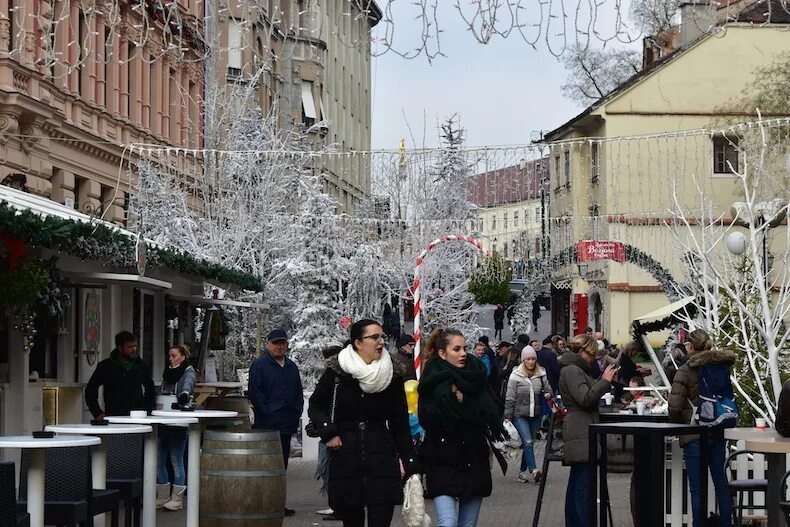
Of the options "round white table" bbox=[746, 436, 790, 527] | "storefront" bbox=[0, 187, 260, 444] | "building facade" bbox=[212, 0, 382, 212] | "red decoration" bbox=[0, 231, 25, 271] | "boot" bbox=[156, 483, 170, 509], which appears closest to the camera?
"round white table" bbox=[746, 436, 790, 527]

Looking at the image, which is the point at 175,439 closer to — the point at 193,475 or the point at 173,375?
the point at 173,375

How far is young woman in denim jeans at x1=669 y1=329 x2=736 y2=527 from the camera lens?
1322 centimetres

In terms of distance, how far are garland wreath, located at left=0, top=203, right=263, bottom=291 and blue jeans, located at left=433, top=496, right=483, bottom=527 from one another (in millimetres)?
4455

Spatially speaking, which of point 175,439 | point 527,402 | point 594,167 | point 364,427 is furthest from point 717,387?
point 594,167

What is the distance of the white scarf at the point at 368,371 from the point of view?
10.7 meters

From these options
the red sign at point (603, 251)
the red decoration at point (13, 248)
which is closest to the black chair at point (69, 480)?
the red decoration at point (13, 248)

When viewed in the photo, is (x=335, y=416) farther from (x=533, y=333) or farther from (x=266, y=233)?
(x=533, y=333)

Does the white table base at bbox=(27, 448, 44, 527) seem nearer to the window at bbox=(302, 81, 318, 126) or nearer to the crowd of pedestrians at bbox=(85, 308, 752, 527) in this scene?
→ the crowd of pedestrians at bbox=(85, 308, 752, 527)

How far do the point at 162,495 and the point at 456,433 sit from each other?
8.74 metres

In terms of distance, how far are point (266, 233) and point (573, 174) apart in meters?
21.7

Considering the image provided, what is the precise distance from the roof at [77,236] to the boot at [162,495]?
2.60 m

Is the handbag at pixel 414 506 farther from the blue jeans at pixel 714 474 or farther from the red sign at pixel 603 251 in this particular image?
the red sign at pixel 603 251

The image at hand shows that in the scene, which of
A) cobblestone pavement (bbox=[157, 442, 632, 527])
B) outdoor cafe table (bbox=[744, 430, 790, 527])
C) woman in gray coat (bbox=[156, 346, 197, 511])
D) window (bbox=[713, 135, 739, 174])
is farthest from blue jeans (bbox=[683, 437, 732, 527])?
window (bbox=[713, 135, 739, 174])

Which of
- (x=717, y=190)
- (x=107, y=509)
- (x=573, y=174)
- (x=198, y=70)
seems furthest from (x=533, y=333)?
(x=107, y=509)
